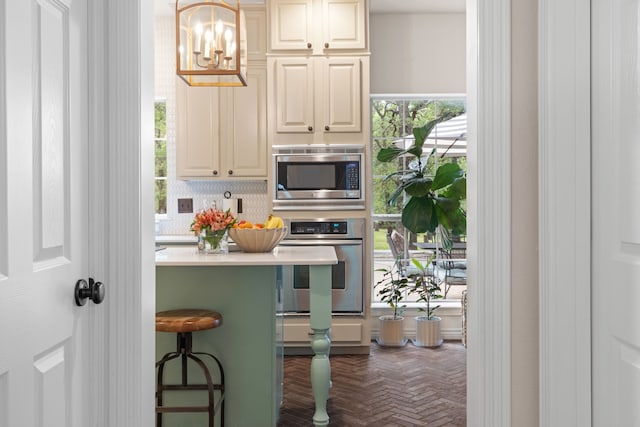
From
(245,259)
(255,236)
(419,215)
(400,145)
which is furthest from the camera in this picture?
(400,145)

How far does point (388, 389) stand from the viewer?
3.70 meters

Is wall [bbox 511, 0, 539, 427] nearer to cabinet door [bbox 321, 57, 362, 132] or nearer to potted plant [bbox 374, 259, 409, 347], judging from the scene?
cabinet door [bbox 321, 57, 362, 132]

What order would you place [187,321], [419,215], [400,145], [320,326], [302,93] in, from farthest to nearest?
[400,145] < [302,93] < [419,215] < [320,326] < [187,321]

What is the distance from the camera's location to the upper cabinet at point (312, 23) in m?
4.66

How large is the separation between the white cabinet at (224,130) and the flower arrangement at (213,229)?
6.06 feet

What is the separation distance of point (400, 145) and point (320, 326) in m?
2.70

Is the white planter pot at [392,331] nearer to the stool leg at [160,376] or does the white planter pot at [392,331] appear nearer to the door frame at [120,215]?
the stool leg at [160,376]

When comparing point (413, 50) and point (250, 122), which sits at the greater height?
point (413, 50)

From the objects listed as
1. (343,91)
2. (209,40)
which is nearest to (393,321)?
(343,91)

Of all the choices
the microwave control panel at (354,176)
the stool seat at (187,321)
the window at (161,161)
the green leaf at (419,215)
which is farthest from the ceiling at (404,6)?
the stool seat at (187,321)

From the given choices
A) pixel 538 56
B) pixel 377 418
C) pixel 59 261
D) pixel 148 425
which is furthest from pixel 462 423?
pixel 59 261

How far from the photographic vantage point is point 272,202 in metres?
4.65

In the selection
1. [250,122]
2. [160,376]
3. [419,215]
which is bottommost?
[160,376]

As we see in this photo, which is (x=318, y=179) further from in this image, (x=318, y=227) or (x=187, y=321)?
(x=187, y=321)
